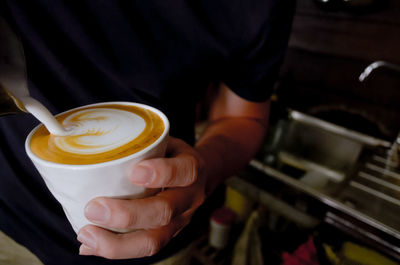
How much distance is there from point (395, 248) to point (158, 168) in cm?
130

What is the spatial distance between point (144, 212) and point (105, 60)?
0.45 metres

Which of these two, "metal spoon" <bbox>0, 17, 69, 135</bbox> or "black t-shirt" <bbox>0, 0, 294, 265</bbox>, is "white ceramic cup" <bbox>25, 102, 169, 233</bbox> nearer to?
"metal spoon" <bbox>0, 17, 69, 135</bbox>

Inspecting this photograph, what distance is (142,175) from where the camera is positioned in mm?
422

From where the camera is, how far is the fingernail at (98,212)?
420 mm

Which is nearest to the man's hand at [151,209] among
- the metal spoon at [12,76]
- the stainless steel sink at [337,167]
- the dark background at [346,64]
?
the metal spoon at [12,76]

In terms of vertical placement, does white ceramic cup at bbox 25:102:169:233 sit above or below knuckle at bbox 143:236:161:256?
above

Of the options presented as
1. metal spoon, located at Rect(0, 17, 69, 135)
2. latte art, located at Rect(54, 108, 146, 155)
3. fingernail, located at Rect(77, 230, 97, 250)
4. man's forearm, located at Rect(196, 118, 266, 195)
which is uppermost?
metal spoon, located at Rect(0, 17, 69, 135)

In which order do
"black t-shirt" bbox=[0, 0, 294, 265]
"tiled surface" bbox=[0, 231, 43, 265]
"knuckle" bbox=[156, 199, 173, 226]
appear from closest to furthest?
"knuckle" bbox=[156, 199, 173, 226] → "black t-shirt" bbox=[0, 0, 294, 265] → "tiled surface" bbox=[0, 231, 43, 265]

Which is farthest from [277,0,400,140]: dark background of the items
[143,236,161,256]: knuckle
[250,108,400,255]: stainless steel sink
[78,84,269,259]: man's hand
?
[143,236,161,256]: knuckle

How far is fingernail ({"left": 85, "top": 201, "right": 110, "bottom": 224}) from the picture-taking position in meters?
0.42

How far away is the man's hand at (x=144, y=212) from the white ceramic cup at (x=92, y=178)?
2 cm

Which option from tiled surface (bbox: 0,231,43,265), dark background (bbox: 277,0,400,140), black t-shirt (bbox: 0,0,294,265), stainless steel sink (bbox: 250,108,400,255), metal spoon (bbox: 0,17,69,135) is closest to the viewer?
metal spoon (bbox: 0,17,69,135)

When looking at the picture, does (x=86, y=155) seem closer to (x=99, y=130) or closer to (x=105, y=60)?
(x=99, y=130)

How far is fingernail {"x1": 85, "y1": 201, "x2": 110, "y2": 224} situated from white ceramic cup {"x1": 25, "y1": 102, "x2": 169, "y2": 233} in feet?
0.08
